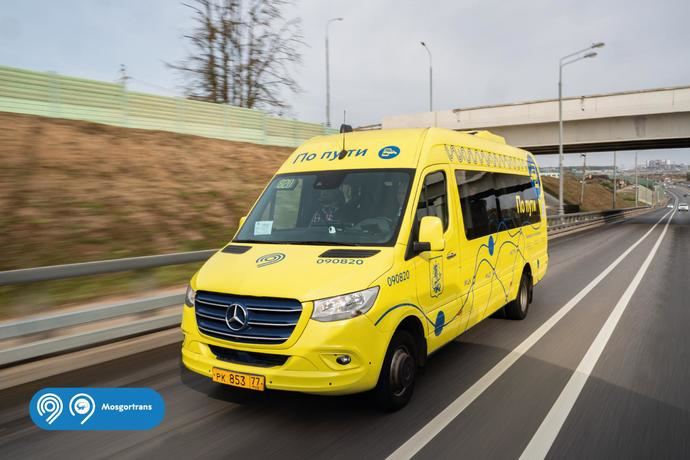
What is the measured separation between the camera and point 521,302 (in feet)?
25.3

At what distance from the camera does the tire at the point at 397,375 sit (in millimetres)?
4094

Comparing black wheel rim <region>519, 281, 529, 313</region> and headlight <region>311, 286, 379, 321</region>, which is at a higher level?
headlight <region>311, 286, 379, 321</region>

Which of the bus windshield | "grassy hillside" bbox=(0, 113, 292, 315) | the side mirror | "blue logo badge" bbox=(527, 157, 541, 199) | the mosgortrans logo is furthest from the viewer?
"grassy hillside" bbox=(0, 113, 292, 315)

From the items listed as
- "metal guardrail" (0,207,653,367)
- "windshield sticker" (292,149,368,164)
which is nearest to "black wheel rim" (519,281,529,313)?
"windshield sticker" (292,149,368,164)

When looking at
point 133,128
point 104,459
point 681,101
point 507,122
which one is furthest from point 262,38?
point 104,459

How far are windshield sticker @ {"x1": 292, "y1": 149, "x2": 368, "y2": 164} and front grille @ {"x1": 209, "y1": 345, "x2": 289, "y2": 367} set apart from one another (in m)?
2.23

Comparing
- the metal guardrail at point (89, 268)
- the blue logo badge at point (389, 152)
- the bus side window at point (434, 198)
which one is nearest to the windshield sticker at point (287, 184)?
the blue logo badge at point (389, 152)

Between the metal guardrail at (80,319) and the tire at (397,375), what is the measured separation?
140 inches

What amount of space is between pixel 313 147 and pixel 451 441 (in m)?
3.27

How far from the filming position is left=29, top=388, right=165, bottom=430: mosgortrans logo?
4.09 meters

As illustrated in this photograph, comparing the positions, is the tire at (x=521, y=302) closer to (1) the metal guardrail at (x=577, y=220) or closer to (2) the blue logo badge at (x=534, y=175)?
(2) the blue logo badge at (x=534, y=175)

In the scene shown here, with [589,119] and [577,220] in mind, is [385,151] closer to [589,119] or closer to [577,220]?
[589,119]

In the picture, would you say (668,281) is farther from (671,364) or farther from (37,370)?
(37,370)

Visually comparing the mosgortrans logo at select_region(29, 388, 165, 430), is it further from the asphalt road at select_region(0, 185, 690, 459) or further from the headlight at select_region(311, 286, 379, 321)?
the headlight at select_region(311, 286, 379, 321)
